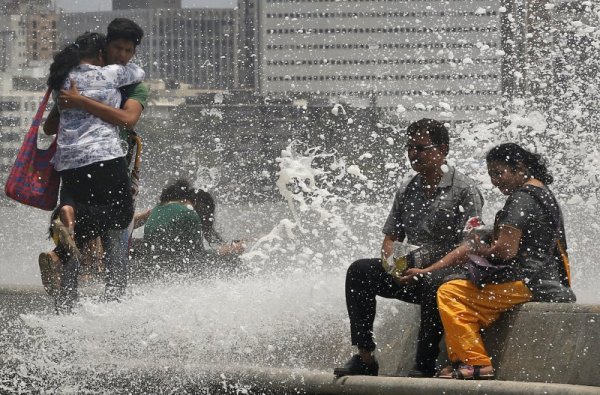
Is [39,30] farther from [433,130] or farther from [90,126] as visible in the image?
[433,130]

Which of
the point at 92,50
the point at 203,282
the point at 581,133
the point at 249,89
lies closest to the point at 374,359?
the point at 92,50

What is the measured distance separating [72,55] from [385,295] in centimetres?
275

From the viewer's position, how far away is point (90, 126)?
307 inches

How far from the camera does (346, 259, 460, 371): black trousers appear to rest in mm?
6156

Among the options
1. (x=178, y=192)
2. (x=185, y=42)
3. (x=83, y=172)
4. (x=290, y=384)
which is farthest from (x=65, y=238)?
(x=185, y=42)

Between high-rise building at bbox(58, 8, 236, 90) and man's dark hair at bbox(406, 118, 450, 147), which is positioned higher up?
man's dark hair at bbox(406, 118, 450, 147)

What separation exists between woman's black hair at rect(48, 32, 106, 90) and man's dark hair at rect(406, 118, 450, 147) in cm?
227

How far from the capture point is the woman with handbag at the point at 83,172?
25.4 feet

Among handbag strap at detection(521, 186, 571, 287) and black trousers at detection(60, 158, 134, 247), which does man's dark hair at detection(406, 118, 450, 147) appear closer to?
handbag strap at detection(521, 186, 571, 287)

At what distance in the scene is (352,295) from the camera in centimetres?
631

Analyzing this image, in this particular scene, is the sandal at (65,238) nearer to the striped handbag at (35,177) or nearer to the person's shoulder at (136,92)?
the striped handbag at (35,177)

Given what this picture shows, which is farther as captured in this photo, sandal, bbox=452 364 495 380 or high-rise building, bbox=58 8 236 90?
high-rise building, bbox=58 8 236 90

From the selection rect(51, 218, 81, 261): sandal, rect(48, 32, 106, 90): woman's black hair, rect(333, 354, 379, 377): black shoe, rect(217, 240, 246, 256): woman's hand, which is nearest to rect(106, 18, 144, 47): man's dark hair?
rect(48, 32, 106, 90): woman's black hair

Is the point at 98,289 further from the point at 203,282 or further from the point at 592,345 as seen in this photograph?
the point at 592,345
